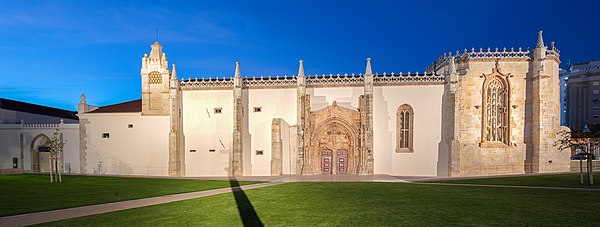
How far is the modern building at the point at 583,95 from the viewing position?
2534 inches

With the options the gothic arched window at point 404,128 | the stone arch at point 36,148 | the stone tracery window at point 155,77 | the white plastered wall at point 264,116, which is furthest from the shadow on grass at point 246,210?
the stone arch at point 36,148

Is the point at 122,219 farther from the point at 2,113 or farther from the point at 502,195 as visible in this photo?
the point at 2,113

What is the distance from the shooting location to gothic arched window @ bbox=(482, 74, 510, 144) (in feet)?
109

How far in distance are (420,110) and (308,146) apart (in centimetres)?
1141

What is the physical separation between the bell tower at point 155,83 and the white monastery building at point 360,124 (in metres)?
0.98

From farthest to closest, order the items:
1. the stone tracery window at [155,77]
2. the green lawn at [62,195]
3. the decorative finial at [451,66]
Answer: the stone tracery window at [155,77], the decorative finial at [451,66], the green lawn at [62,195]

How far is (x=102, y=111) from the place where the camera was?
3753 cm

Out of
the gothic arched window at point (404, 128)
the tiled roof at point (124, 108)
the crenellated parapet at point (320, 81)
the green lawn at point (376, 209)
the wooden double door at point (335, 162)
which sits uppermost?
the crenellated parapet at point (320, 81)

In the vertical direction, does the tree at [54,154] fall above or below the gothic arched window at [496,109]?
below

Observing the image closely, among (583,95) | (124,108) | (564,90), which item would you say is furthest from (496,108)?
(564,90)

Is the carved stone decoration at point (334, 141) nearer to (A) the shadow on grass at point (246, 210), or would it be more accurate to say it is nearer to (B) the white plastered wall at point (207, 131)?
(B) the white plastered wall at point (207, 131)

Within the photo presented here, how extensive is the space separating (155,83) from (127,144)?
7138 mm

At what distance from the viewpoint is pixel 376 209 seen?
1538 cm

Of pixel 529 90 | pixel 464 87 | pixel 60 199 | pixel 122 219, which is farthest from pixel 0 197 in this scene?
pixel 529 90
